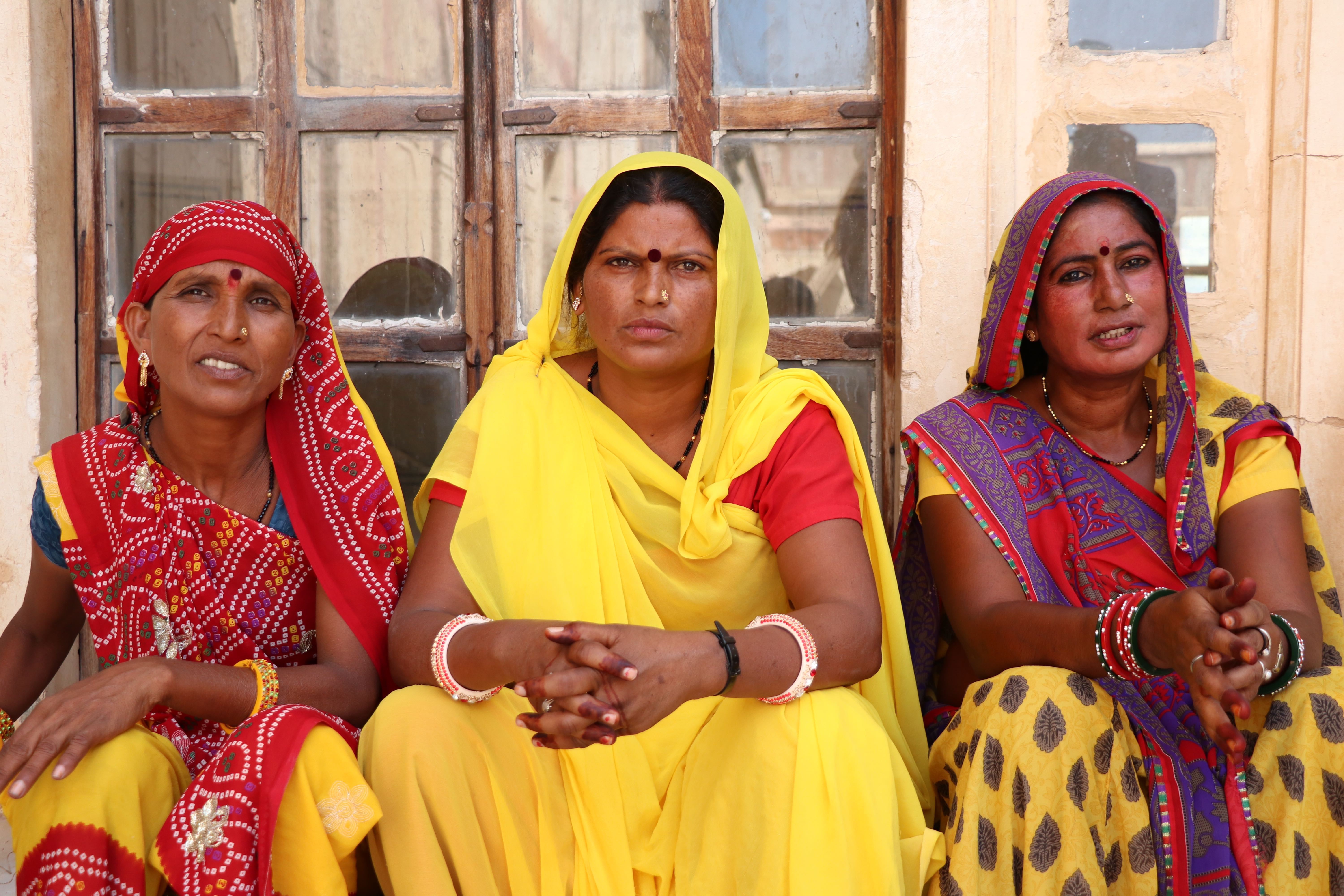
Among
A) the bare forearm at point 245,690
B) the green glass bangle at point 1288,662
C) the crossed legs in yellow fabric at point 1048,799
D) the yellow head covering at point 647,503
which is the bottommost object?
Result: the crossed legs in yellow fabric at point 1048,799

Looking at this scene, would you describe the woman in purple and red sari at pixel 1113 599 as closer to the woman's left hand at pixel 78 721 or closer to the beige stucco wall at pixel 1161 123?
the beige stucco wall at pixel 1161 123

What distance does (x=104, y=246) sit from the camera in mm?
3205

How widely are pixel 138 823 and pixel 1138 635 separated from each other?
5.96 feet

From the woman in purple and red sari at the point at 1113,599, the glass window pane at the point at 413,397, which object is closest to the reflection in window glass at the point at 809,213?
the woman in purple and red sari at the point at 1113,599

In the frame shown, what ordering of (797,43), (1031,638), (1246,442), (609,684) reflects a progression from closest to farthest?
1. (609,684)
2. (1031,638)
3. (1246,442)
4. (797,43)

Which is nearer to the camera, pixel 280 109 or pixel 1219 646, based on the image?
pixel 1219 646

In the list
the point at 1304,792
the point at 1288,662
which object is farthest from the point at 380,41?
the point at 1304,792

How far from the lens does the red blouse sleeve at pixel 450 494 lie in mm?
2273

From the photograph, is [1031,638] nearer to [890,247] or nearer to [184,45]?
[890,247]

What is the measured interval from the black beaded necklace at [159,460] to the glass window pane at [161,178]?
1.03m

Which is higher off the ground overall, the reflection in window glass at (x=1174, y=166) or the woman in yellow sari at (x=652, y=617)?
the reflection in window glass at (x=1174, y=166)

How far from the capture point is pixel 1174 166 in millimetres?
2896

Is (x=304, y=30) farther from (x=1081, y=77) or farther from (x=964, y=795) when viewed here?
(x=964, y=795)

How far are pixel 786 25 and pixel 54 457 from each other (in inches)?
87.3
